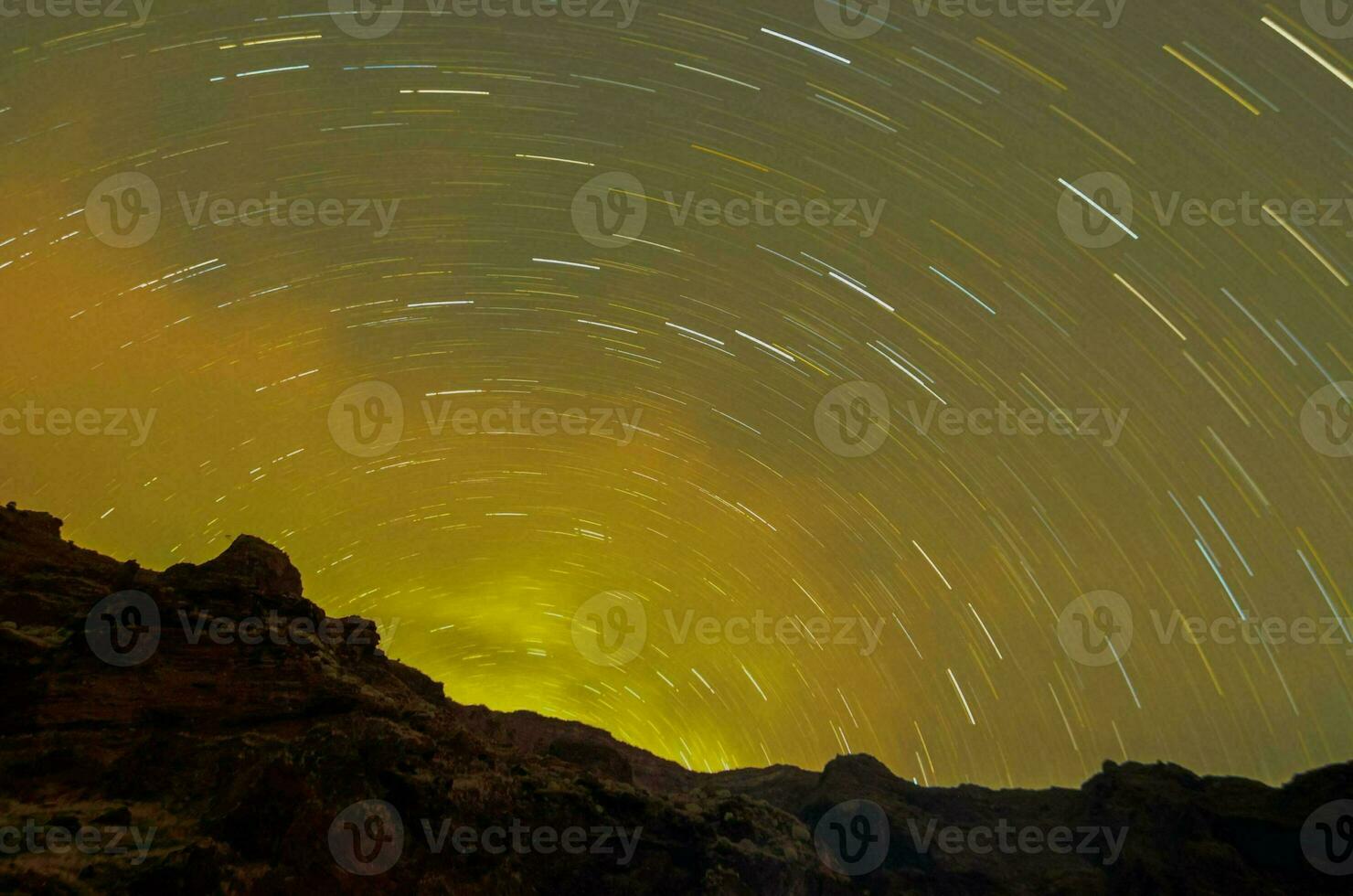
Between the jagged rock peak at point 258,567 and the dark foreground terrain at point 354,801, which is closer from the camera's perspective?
the dark foreground terrain at point 354,801

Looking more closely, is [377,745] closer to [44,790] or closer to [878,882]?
[44,790]

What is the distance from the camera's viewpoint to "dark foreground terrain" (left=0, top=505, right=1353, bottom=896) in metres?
14.1

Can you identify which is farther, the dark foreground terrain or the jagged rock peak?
the jagged rock peak

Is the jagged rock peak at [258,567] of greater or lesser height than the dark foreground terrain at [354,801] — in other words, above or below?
above

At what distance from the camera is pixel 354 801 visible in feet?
52.3

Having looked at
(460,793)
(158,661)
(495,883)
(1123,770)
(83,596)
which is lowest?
(495,883)

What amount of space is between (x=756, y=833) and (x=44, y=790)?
1905cm

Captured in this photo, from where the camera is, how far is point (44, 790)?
14.5 meters

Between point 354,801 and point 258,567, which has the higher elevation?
point 258,567

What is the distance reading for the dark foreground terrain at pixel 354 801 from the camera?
1409cm

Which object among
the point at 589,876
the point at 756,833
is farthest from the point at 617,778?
the point at 589,876

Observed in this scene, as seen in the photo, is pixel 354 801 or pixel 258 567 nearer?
pixel 354 801

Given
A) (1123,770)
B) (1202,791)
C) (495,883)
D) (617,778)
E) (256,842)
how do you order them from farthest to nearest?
(1123,770), (1202,791), (617,778), (495,883), (256,842)

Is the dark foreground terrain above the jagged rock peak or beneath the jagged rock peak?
beneath
